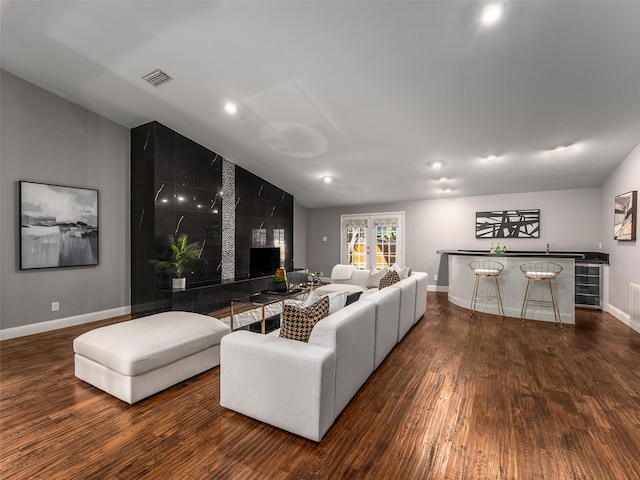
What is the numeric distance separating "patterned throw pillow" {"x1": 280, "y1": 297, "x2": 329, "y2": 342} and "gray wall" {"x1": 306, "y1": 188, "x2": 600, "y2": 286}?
232 inches

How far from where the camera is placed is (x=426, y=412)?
2.19m

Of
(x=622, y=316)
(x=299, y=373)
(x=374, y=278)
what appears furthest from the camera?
(x=374, y=278)

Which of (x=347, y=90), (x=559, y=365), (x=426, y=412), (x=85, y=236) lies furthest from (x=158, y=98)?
(x=559, y=365)

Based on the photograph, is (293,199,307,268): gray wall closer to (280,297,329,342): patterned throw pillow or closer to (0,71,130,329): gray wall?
(0,71,130,329): gray wall

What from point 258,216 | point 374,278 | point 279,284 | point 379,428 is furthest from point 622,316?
point 258,216

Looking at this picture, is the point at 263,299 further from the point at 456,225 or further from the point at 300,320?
the point at 456,225

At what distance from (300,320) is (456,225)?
614cm

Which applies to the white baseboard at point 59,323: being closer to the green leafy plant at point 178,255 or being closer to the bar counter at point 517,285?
the green leafy plant at point 178,255

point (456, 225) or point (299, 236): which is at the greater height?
point (456, 225)

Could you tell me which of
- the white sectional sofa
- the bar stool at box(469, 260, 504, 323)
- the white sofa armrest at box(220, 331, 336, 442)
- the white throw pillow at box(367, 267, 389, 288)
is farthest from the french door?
the white sofa armrest at box(220, 331, 336, 442)

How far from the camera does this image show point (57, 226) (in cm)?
411

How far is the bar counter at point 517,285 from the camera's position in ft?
15.0

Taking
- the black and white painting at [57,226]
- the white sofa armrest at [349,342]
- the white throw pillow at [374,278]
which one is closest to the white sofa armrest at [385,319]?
the white sofa armrest at [349,342]

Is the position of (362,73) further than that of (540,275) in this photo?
No
